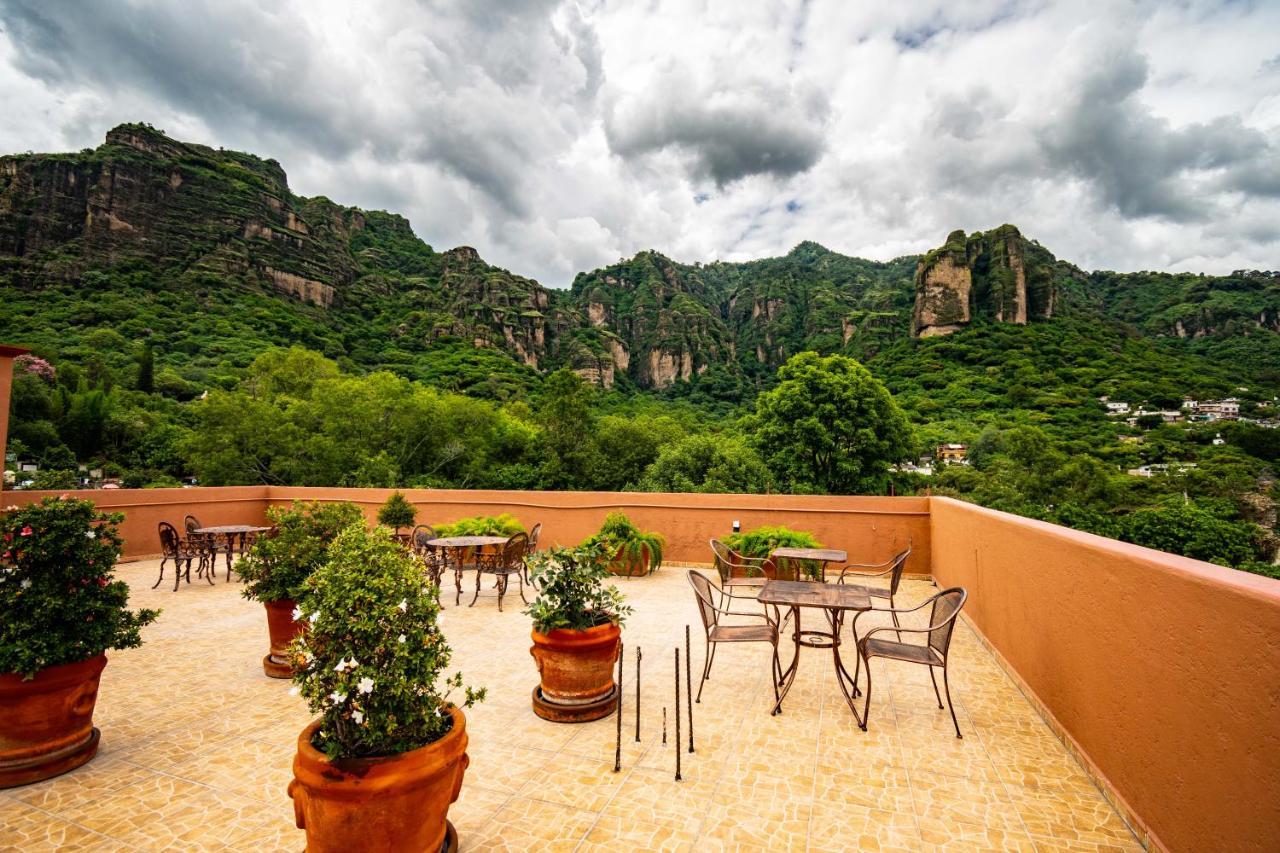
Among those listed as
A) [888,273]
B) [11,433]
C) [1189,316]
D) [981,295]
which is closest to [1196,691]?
[11,433]

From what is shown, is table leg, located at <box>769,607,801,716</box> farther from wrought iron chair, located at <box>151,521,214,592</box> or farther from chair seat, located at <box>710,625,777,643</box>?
wrought iron chair, located at <box>151,521,214,592</box>

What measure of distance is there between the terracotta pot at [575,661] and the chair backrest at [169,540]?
21.7 ft

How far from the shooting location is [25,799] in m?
2.40

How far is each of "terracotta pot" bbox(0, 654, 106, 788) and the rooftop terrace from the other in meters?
0.12

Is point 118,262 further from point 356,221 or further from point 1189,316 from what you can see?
point 1189,316

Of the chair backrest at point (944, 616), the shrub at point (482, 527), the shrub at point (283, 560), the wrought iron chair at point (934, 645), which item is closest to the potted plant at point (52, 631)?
the shrub at point (283, 560)

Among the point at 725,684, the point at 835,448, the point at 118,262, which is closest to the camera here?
the point at 725,684

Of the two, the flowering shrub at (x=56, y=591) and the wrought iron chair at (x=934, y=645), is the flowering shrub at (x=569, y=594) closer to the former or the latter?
the wrought iron chair at (x=934, y=645)

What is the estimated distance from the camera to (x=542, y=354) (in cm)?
6575

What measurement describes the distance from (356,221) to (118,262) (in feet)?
115

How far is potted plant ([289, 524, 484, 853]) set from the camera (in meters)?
1.64

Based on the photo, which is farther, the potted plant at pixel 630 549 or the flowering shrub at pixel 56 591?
the potted plant at pixel 630 549

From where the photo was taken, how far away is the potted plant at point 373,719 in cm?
164

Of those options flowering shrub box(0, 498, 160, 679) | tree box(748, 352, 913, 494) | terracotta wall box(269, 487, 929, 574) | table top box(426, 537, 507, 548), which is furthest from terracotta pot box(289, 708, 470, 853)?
tree box(748, 352, 913, 494)
